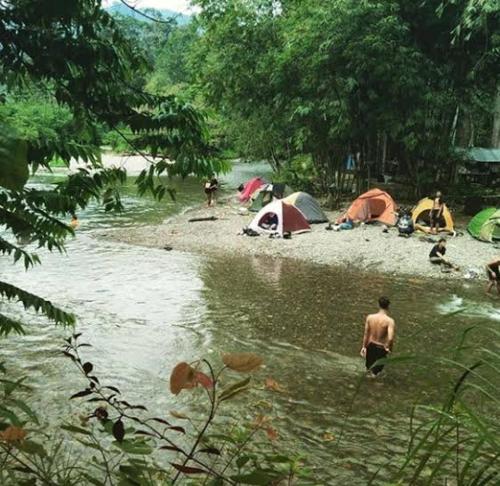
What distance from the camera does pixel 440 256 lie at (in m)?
15.3

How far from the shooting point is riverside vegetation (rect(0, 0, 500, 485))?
2057mm

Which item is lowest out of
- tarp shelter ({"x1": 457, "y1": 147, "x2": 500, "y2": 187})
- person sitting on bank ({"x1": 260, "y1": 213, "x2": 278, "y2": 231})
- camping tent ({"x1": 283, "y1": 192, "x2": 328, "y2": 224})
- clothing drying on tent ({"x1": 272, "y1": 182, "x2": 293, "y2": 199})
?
person sitting on bank ({"x1": 260, "y1": 213, "x2": 278, "y2": 231})

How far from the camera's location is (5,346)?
968cm

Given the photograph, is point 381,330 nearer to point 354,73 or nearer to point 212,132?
point 212,132

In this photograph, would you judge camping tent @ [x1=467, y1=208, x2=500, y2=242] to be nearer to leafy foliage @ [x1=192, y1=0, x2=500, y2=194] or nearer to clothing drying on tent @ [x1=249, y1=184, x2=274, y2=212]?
leafy foliage @ [x1=192, y1=0, x2=500, y2=194]

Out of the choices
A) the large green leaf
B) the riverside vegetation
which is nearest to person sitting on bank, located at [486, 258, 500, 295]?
the riverside vegetation

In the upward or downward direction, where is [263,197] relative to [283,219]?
upward

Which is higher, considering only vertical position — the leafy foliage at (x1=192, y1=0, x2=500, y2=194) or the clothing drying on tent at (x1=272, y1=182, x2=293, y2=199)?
the leafy foliage at (x1=192, y1=0, x2=500, y2=194)

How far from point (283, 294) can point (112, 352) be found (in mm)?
5066

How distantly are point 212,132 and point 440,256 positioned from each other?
11078 mm

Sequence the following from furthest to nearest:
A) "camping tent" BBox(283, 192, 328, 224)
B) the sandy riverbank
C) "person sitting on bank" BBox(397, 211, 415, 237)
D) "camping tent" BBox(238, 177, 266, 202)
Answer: "camping tent" BBox(238, 177, 266, 202) → "camping tent" BBox(283, 192, 328, 224) → "person sitting on bank" BBox(397, 211, 415, 237) → the sandy riverbank

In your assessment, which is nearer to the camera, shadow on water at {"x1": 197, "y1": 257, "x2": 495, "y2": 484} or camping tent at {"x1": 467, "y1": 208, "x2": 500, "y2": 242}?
shadow on water at {"x1": 197, "y1": 257, "x2": 495, "y2": 484}

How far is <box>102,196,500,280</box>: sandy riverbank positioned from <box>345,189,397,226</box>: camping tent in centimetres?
Result: 63

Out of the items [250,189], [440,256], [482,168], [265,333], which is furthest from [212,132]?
[482,168]
